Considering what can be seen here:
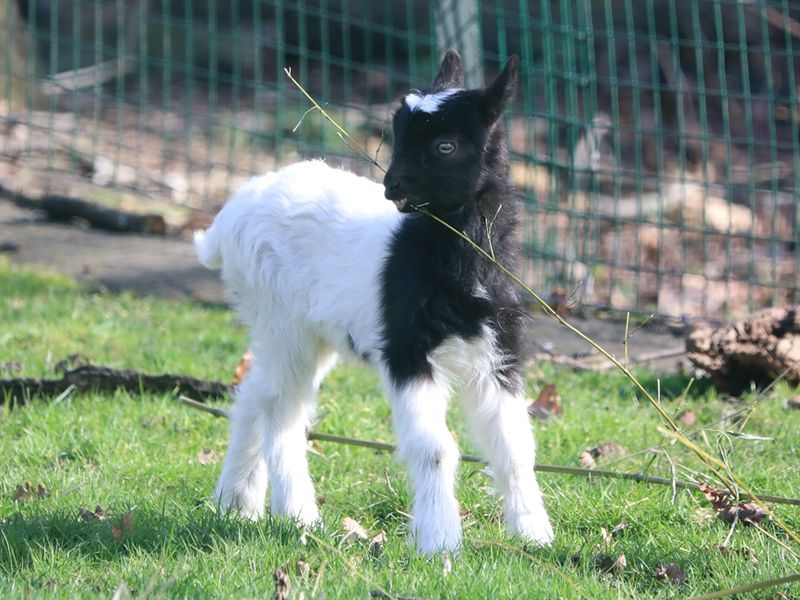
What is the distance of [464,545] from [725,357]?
2.55 metres

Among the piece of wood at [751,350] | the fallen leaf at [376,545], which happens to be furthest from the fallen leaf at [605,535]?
the piece of wood at [751,350]

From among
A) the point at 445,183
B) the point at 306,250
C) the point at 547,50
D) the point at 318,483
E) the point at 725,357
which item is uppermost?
the point at 547,50

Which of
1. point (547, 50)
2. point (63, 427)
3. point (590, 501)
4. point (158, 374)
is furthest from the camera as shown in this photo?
point (547, 50)

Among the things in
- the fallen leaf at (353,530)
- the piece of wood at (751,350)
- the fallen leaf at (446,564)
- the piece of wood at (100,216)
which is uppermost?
the piece of wood at (100,216)

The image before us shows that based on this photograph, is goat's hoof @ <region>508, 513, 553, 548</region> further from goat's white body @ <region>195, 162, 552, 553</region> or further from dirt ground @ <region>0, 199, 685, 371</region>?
dirt ground @ <region>0, 199, 685, 371</region>

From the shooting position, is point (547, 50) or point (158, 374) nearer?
point (158, 374)

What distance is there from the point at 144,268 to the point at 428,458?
4.96 metres

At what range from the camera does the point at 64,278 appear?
796 centimetres

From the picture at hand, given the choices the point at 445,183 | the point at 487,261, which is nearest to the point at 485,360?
the point at 487,261

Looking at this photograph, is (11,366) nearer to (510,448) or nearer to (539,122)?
(510,448)

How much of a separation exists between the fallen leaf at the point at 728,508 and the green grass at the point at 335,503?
5 centimetres

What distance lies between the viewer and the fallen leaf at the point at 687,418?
221 inches

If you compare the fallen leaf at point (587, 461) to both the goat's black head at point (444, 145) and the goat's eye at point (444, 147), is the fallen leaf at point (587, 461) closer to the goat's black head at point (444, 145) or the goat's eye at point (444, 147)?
the goat's black head at point (444, 145)

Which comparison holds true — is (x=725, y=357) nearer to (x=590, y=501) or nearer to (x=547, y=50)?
(x=590, y=501)
